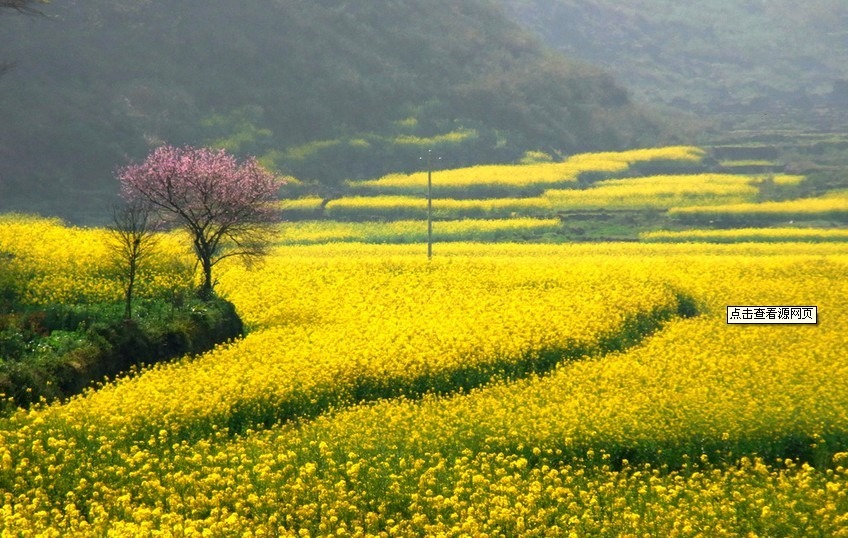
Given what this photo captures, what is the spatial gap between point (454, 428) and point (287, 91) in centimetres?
7826

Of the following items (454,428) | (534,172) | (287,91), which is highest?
(287,91)

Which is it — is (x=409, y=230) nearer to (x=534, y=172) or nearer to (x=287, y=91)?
(x=534, y=172)

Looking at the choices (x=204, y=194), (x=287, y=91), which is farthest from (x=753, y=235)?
(x=287, y=91)

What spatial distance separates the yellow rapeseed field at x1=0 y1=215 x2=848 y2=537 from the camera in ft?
60.7

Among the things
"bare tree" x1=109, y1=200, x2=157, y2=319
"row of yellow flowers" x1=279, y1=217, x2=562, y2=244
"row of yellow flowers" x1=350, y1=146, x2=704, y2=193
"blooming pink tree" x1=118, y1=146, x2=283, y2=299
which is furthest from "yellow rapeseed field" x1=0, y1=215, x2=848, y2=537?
"row of yellow flowers" x1=350, y1=146, x2=704, y2=193

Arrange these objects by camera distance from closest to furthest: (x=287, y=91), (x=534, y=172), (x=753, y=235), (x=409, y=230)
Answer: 1. (x=753, y=235)
2. (x=409, y=230)
3. (x=534, y=172)
4. (x=287, y=91)

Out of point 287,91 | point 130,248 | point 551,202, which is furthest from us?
point 287,91

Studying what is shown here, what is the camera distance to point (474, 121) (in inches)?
4304

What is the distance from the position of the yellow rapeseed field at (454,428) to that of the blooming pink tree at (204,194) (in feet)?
9.55

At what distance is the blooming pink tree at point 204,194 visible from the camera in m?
35.5

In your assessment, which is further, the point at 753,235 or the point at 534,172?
the point at 534,172

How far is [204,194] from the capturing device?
3566cm

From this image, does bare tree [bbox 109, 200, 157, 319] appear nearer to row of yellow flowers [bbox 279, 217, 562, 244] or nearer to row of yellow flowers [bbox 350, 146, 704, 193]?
row of yellow flowers [bbox 279, 217, 562, 244]

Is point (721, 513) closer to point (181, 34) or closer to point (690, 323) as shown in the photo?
point (690, 323)
